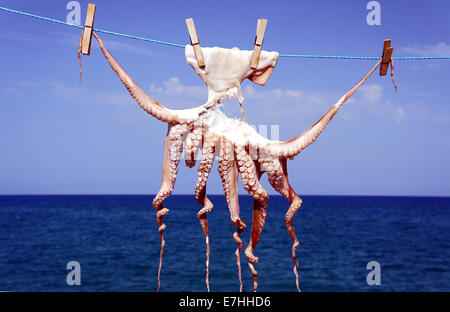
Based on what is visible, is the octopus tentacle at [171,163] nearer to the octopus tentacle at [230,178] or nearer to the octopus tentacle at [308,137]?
the octopus tentacle at [230,178]

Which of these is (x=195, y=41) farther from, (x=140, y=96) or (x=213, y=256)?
(x=213, y=256)

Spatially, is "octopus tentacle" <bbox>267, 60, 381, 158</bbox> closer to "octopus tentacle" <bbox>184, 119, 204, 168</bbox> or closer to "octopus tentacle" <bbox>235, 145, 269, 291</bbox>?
"octopus tentacle" <bbox>235, 145, 269, 291</bbox>

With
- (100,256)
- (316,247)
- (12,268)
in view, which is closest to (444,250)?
(316,247)

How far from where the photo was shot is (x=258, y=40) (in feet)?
13.0

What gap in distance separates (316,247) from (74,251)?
1959cm

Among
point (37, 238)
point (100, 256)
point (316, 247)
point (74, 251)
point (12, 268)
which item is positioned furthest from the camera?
point (37, 238)

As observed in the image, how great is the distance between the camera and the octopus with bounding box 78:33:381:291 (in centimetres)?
393

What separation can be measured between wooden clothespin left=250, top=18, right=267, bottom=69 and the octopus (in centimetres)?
6

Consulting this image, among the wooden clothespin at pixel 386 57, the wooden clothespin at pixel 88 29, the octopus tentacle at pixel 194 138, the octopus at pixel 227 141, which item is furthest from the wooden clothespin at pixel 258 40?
the wooden clothespin at pixel 88 29

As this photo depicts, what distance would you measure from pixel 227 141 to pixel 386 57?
1.57 m

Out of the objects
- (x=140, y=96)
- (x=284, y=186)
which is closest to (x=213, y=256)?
(x=284, y=186)

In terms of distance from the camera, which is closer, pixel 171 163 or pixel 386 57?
pixel 171 163
